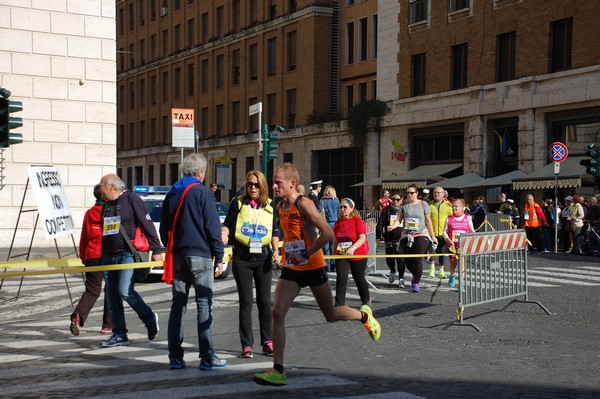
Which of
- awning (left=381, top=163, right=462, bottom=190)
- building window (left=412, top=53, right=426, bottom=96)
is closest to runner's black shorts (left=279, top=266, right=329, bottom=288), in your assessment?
awning (left=381, top=163, right=462, bottom=190)

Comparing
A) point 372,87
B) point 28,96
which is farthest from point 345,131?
point 28,96

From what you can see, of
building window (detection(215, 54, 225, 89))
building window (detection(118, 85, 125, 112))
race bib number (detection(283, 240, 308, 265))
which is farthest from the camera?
building window (detection(118, 85, 125, 112))

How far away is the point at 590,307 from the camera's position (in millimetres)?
13273

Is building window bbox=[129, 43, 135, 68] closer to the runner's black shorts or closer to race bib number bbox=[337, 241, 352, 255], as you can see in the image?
race bib number bbox=[337, 241, 352, 255]

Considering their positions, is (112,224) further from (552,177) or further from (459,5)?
(459,5)

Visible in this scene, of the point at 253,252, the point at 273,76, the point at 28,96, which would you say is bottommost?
the point at 253,252

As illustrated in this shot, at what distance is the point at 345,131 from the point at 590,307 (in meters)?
31.2

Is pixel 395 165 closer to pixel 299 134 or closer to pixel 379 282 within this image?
pixel 299 134

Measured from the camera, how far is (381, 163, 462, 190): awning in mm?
36844

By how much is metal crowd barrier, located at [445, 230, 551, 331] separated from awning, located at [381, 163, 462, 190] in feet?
78.8

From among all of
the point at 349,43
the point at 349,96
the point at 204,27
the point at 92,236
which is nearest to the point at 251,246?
the point at 92,236

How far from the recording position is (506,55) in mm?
34188

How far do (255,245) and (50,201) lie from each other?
4.64 metres

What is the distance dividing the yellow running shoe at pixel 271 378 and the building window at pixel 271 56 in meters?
45.6
